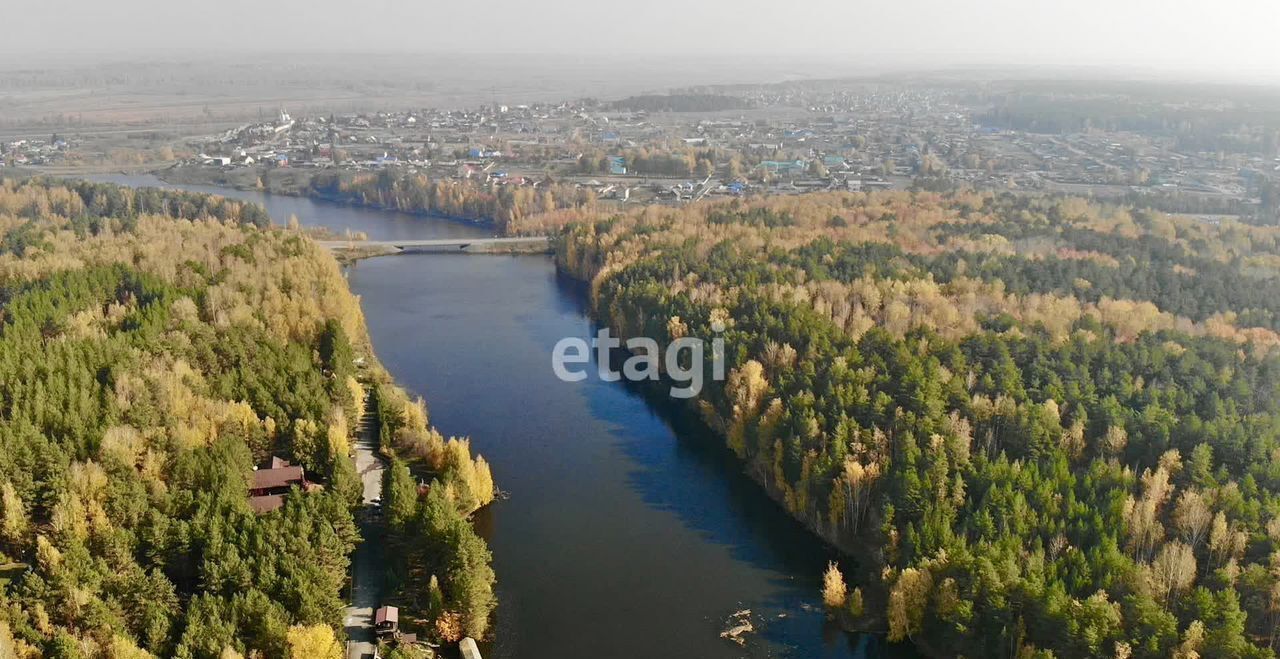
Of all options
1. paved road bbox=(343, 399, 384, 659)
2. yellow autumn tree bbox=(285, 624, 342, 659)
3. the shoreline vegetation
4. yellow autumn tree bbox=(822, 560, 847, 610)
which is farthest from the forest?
yellow autumn tree bbox=(285, 624, 342, 659)

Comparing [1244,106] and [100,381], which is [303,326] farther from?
[1244,106]

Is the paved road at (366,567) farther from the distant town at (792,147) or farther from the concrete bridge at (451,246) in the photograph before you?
the distant town at (792,147)

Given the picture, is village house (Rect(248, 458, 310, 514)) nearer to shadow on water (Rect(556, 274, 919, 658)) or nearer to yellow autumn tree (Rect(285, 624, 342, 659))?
yellow autumn tree (Rect(285, 624, 342, 659))

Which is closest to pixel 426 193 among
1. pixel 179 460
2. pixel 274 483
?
pixel 274 483

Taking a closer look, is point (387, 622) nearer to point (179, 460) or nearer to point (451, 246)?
point (179, 460)

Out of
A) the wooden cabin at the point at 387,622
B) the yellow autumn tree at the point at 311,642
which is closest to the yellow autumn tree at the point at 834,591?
the wooden cabin at the point at 387,622

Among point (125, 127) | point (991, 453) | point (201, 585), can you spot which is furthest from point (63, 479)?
point (125, 127)
